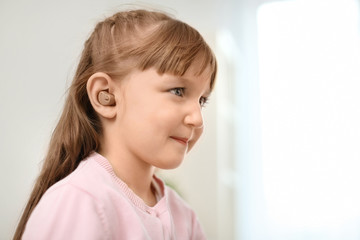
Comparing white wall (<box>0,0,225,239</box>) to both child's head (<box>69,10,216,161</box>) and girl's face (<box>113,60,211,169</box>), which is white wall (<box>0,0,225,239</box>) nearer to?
child's head (<box>69,10,216,161</box>)

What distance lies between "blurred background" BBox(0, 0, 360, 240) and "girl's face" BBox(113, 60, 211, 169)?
1349 mm

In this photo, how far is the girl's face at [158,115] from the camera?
0.81 metres

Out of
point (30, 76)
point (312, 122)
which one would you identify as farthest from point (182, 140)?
point (312, 122)

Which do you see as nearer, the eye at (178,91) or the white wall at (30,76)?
the eye at (178,91)

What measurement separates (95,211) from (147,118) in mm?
205

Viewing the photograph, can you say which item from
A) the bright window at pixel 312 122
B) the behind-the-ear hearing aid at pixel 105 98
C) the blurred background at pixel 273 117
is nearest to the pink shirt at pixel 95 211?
A: the behind-the-ear hearing aid at pixel 105 98

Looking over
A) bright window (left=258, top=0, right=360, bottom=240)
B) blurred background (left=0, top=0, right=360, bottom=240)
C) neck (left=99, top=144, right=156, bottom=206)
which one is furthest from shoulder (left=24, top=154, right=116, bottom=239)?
bright window (left=258, top=0, right=360, bottom=240)

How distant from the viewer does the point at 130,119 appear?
0.84 metres

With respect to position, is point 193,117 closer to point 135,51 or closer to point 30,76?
point 135,51

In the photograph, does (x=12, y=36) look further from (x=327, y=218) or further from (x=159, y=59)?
(x=327, y=218)

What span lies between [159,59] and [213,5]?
235 cm

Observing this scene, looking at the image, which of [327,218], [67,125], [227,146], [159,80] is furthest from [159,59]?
[327,218]

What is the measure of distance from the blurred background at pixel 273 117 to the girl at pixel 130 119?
4.10 feet

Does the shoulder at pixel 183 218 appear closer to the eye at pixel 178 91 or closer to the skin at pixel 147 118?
the skin at pixel 147 118
